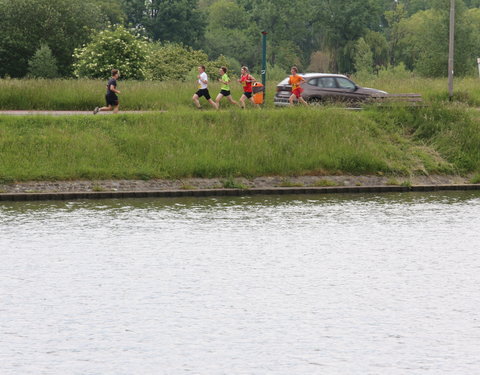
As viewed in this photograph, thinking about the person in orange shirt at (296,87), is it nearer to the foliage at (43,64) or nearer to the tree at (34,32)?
the foliage at (43,64)

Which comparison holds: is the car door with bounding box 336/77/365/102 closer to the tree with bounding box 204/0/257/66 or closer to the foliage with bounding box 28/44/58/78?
the foliage with bounding box 28/44/58/78

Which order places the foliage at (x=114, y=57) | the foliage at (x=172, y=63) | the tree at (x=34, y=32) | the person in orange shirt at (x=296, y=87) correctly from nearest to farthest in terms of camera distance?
1. the person in orange shirt at (x=296, y=87)
2. the foliage at (x=114, y=57)
3. the foliage at (x=172, y=63)
4. the tree at (x=34, y=32)

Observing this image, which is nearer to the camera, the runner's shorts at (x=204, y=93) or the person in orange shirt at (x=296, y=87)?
the runner's shorts at (x=204, y=93)

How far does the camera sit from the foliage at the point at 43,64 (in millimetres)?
65125

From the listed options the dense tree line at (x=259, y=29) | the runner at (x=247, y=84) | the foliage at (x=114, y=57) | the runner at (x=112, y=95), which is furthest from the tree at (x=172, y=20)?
the runner at (x=112, y=95)

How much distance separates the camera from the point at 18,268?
14.2 metres

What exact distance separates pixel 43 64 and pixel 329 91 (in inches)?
1328

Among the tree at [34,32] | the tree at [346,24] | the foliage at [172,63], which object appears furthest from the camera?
the tree at [346,24]

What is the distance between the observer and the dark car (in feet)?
117

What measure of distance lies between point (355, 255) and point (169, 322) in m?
5.20

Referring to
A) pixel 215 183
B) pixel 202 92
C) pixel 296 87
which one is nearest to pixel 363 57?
pixel 296 87

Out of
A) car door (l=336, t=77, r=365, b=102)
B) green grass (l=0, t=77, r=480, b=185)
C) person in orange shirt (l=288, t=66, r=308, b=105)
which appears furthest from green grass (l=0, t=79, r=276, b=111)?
car door (l=336, t=77, r=365, b=102)

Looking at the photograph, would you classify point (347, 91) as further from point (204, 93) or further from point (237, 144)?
point (237, 144)

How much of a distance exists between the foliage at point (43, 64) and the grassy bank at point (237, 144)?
36405 millimetres
